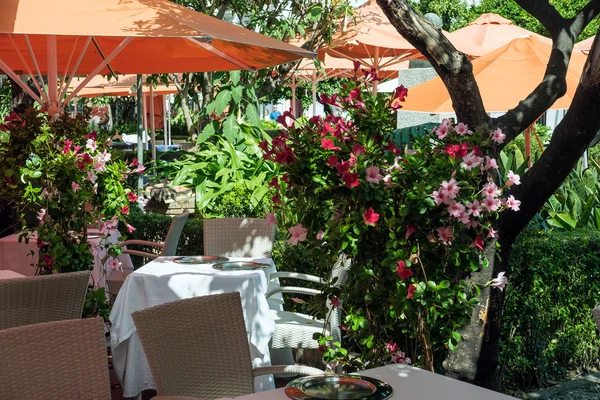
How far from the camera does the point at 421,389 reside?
3.00 meters

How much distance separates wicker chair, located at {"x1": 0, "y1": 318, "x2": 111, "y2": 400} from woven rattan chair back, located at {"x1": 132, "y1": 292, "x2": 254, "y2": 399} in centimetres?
39

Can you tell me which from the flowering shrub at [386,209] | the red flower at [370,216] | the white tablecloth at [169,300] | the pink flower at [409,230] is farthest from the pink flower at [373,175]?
the white tablecloth at [169,300]

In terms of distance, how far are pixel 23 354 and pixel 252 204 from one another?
19.7 ft

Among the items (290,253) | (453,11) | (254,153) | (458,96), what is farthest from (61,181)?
(453,11)

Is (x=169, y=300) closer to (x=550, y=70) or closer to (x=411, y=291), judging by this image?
(x=411, y=291)

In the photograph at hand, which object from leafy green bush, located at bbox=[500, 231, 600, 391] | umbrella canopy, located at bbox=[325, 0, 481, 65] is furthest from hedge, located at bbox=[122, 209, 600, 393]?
umbrella canopy, located at bbox=[325, 0, 481, 65]

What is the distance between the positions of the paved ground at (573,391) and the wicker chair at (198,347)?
2.43 metres

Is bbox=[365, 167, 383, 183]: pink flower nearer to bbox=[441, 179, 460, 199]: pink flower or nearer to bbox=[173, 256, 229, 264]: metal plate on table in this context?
bbox=[441, 179, 460, 199]: pink flower

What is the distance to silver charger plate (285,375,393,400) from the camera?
9.50 feet

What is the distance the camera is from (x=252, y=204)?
9070 millimetres

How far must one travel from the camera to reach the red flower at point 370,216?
388 cm

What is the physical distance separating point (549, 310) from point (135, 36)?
3511 mm

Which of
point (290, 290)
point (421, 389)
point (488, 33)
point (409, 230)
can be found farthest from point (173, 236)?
point (488, 33)

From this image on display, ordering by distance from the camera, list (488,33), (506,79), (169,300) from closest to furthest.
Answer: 1. (169,300)
2. (506,79)
3. (488,33)
